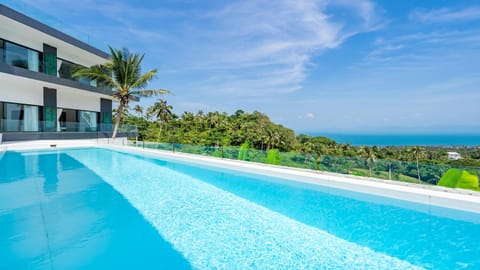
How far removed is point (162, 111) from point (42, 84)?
27486mm

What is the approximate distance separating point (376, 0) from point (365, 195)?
41.9ft

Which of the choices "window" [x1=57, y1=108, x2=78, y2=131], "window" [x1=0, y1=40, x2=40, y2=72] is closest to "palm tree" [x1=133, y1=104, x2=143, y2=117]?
"window" [x1=57, y1=108, x2=78, y2=131]

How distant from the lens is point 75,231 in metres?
3.90

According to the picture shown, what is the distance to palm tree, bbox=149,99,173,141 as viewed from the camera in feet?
139

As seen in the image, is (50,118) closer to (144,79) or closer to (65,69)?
(65,69)

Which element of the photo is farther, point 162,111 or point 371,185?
point 162,111

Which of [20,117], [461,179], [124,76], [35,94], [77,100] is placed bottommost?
[461,179]

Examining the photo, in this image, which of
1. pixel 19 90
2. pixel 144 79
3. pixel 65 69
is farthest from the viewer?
pixel 144 79

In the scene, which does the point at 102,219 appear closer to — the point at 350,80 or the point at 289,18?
the point at 289,18

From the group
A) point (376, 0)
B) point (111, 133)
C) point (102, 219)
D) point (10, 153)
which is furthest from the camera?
point (111, 133)

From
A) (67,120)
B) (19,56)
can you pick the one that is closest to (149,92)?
(67,120)

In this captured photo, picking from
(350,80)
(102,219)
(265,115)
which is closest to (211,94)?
(265,115)

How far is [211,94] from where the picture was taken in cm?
3694

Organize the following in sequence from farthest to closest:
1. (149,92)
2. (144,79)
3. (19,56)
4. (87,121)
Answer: (87,121) → (149,92) → (144,79) → (19,56)
